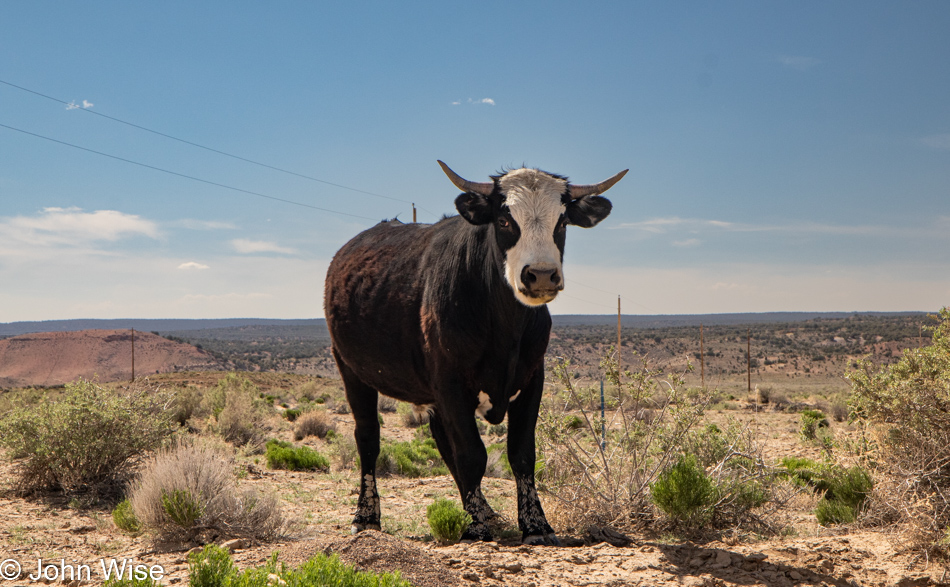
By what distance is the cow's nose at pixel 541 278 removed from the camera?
4.49m

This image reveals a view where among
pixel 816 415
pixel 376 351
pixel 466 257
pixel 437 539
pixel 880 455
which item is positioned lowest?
pixel 816 415

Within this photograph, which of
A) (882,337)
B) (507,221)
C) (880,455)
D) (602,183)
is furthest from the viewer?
(882,337)

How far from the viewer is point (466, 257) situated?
18.1 ft

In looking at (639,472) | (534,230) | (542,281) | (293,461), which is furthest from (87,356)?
(542,281)

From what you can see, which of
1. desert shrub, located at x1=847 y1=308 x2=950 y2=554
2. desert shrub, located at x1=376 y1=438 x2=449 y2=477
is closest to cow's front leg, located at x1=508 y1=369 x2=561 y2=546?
desert shrub, located at x1=847 y1=308 x2=950 y2=554

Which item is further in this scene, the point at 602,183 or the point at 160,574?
the point at 602,183

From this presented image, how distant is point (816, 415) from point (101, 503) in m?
18.2

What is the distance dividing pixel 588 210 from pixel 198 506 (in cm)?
409

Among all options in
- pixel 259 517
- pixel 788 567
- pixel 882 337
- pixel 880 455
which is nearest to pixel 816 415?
pixel 880 455

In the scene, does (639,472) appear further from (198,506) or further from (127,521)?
(127,521)

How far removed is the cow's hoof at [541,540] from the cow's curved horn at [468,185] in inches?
107

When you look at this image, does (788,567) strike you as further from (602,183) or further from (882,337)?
(882,337)

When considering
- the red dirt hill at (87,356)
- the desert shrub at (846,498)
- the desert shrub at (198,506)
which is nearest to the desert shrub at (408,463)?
the desert shrub at (198,506)

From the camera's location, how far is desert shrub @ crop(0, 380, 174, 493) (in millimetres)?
7859
